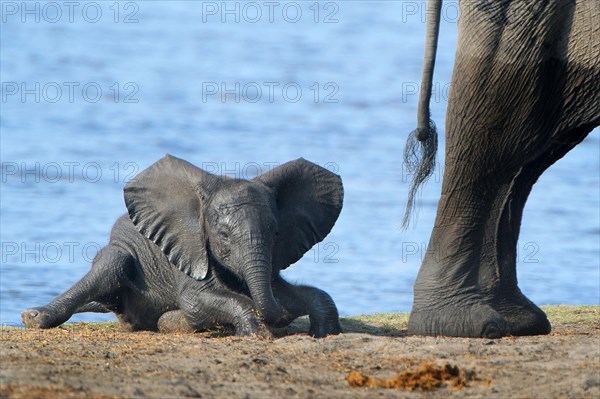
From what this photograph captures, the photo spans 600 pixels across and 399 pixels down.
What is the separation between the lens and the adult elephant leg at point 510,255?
7.05 m

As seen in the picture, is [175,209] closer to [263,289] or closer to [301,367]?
[263,289]

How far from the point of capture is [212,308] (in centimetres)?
736

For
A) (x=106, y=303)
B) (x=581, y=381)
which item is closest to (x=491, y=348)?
(x=581, y=381)

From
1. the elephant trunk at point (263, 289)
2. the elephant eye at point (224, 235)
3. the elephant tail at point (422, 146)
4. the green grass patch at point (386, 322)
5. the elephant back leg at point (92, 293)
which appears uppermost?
the elephant tail at point (422, 146)

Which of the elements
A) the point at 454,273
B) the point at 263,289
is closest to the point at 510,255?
the point at 454,273

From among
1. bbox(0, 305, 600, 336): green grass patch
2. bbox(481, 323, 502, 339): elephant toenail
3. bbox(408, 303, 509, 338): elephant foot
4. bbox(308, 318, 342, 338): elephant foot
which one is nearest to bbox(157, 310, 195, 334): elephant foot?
bbox(0, 305, 600, 336): green grass patch

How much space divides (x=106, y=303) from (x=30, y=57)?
1499 centimetres

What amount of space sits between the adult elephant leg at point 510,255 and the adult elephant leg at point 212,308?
3.62 feet

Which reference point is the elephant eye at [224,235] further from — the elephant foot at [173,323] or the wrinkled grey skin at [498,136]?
the wrinkled grey skin at [498,136]

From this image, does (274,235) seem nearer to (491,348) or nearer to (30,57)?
(491,348)

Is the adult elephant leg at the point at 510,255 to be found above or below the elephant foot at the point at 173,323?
above

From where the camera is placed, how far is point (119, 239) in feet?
26.5

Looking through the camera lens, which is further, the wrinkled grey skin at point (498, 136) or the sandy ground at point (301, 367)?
the wrinkled grey skin at point (498, 136)

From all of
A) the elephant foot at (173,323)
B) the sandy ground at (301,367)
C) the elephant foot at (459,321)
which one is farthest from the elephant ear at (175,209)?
the elephant foot at (459,321)
